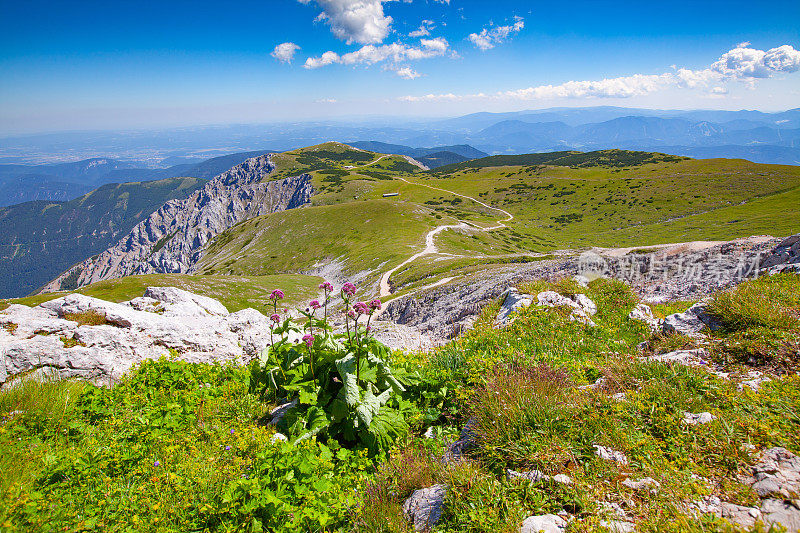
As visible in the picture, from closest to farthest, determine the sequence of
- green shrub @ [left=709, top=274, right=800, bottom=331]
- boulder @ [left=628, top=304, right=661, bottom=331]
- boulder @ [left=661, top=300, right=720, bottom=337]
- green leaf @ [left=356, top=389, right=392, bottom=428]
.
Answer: green leaf @ [left=356, top=389, right=392, bottom=428], green shrub @ [left=709, top=274, right=800, bottom=331], boulder @ [left=661, top=300, right=720, bottom=337], boulder @ [left=628, top=304, right=661, bottom=331]

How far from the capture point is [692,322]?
9422 mm

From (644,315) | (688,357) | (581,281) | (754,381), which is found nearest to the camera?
(754,381)

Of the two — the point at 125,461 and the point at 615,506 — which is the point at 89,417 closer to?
the point at 125,461

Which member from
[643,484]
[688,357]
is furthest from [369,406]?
[688,357]

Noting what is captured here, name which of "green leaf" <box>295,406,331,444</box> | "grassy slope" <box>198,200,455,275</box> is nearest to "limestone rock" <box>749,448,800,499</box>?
"green leaf" <box>295,406,331,444</box>

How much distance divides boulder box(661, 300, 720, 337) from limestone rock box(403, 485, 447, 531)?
26.7ft

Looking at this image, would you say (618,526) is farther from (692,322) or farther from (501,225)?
(501,225)

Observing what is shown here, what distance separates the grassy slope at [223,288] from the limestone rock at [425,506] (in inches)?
2625

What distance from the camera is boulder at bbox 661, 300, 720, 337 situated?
8.89m

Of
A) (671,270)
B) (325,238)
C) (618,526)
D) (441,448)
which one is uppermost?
(618,526)

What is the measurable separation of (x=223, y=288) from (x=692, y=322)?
80.8m

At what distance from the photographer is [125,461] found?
19.3ft

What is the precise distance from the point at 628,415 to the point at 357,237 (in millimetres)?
108454

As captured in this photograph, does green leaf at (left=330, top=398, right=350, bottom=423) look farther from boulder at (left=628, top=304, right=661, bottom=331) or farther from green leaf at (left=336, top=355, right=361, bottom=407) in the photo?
boulder at (left=628, top=304, right=661, bottom=331)
